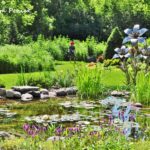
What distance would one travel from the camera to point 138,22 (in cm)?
4016

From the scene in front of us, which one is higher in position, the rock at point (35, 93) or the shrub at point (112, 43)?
the shrub at point (112, 43)

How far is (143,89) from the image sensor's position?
11992 millimetres

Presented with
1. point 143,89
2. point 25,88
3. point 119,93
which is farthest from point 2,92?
point 143,89

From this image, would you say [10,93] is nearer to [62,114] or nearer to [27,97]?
[27,97]

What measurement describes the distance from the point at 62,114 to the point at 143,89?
8.01 feet

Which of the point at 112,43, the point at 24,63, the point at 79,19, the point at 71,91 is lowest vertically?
the point at 71,91

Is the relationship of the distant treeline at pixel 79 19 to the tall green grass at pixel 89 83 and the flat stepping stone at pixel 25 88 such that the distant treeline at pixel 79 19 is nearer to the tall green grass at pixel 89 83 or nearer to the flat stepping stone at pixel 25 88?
the flat stepping stone at pixel 25 88

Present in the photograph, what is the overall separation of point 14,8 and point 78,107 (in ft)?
45.8

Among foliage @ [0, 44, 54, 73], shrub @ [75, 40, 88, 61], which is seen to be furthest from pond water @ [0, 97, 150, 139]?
shrub @ [75, 40, 88, 61]

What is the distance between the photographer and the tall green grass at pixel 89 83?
1310 cm

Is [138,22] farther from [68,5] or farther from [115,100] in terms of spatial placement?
[115,100]

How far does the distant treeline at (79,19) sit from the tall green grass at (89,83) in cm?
1925

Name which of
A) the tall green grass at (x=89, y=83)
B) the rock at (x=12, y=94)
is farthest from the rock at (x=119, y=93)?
the rock at (x=12, y=94)

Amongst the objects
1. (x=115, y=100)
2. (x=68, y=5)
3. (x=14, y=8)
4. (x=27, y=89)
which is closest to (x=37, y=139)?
(x=115, y=100)
